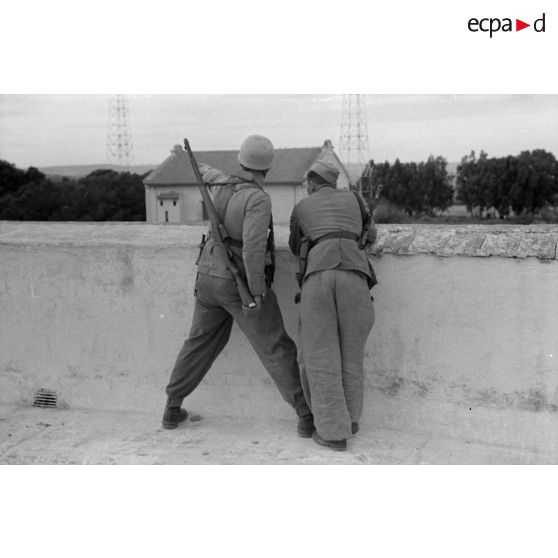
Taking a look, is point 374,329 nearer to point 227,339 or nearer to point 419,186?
point 227,339

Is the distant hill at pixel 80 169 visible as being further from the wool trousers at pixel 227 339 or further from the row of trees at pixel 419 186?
the wool trousers at pixel 227 339

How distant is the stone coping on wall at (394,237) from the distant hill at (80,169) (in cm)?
3322

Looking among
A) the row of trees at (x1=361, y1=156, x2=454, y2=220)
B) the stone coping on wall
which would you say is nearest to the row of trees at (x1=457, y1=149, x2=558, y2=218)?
the row of trees at (x1=361, y1=156, x2=454, y2=220)

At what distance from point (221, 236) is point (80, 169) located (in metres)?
39.6

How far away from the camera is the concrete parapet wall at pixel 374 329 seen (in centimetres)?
353

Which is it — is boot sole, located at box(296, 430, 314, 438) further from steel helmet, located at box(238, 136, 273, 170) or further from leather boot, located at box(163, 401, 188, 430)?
steel helmet, located at box(238, 136, 273, 170)

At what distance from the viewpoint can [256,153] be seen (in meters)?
3.63

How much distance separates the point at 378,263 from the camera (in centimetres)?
378

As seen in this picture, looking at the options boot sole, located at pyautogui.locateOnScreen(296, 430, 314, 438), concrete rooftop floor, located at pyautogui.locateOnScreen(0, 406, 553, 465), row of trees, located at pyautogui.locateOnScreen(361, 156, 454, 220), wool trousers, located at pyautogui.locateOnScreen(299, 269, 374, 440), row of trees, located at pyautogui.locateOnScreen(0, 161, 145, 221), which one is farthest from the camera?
row of trees, located at pyautogui.locateOnScreen(0, 161, 145, 221)

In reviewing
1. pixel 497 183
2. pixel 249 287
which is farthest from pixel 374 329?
pixel 497 183

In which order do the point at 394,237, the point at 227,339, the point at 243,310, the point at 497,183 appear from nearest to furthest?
the point at 243,310 < the point at 394,237 < the point at 227,339 < the point at 497,183

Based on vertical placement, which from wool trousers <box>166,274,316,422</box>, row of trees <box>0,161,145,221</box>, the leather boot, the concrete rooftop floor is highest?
row of trees <box>0,161,145,221</box>

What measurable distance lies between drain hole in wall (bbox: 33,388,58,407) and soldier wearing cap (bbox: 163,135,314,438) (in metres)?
1.11

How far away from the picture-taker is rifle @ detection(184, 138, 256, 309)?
3520mm
